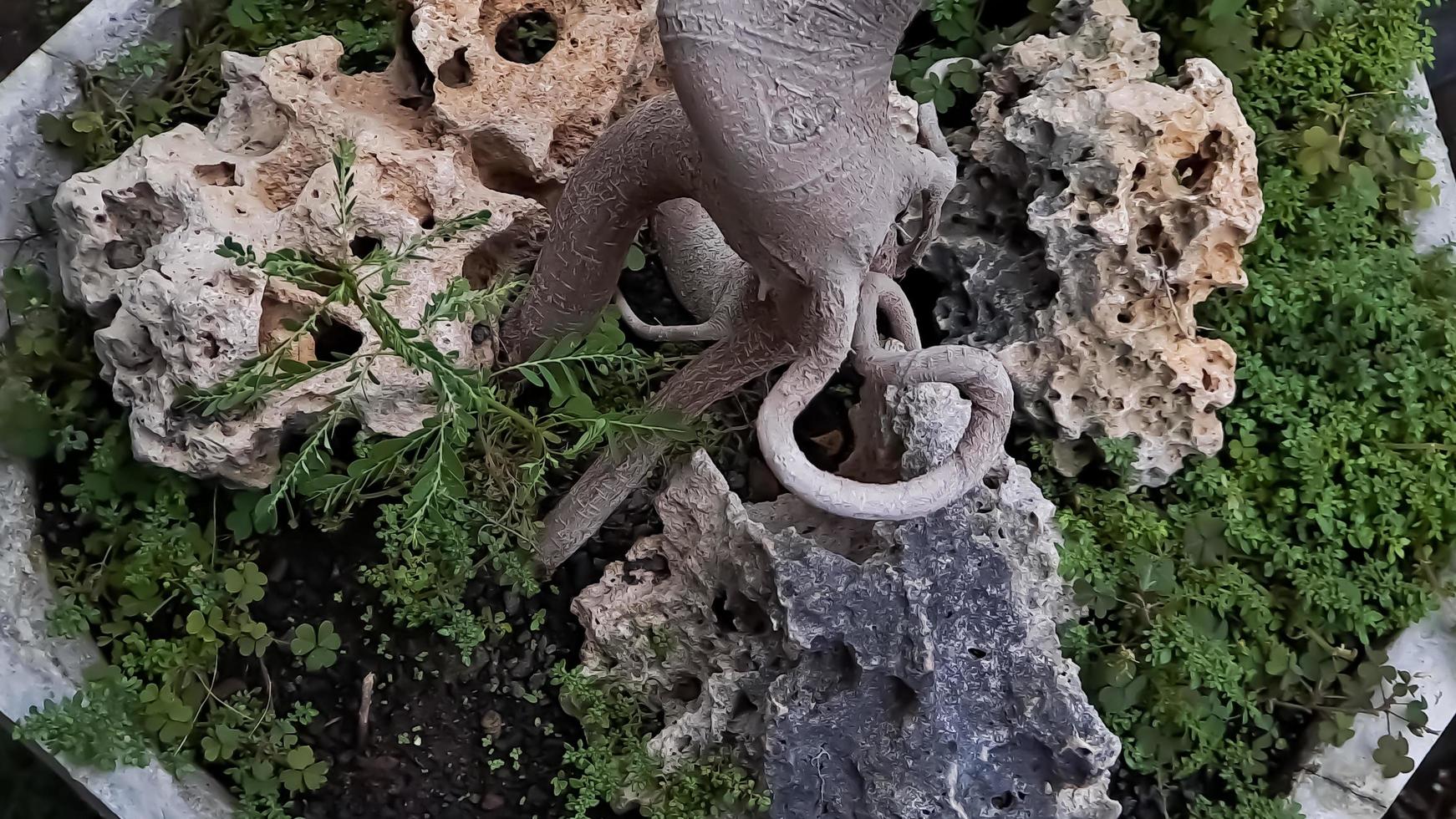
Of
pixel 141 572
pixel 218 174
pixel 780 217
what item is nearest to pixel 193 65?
pixel 218 174

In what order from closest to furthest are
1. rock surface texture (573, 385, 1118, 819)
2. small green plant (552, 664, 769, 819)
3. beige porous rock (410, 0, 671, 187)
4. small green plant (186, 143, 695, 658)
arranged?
1. small green plant (186, 143, 695, 658)
2. rock surface texture (573, 385, 1118, 819)
3. small green plant (552, 664, 769, 819)
4. beige porous rock (410, 0, 671, 187)

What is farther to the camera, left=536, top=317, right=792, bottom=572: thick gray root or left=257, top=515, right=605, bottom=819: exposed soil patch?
left=257, top=515, right=605, bottom=819: exposed soil patch

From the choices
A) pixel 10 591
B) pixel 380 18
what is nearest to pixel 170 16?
pixel 380 18

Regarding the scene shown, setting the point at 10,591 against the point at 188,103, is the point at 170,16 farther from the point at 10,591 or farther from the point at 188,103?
the point at 10,591

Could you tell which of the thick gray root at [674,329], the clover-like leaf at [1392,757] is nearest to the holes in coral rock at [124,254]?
the thick gray root at [674,329]

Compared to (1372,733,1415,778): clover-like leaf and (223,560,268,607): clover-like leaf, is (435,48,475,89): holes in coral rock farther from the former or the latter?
(1372,733,1415,778): clover-like leaf

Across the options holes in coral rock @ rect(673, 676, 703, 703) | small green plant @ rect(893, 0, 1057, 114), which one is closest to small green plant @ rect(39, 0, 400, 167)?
small green plant @ rect(893, 0, 1057, 114)

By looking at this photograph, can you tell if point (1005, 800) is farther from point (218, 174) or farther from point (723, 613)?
point (218, 174)
